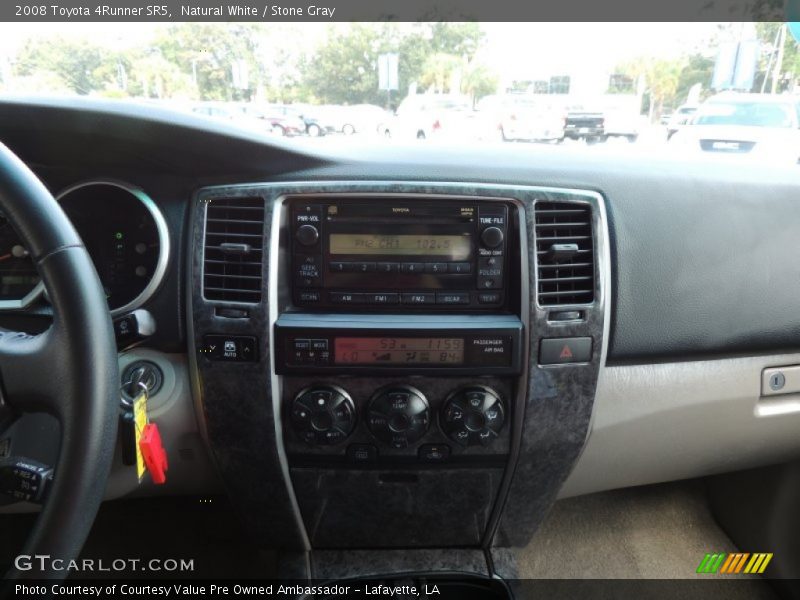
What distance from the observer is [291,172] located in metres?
1.38

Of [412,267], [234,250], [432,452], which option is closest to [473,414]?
[432,452]

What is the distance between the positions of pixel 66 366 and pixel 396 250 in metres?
0.73

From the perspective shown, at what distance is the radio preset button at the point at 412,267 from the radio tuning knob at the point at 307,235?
22 cm

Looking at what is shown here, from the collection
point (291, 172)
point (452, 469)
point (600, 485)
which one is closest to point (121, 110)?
point (291, 172)

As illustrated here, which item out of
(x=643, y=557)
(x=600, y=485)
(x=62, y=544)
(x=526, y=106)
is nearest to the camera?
(x=62, y=544)

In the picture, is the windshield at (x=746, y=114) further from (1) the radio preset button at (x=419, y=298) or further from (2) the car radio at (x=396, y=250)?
Result: (1) the radio preset button at (x=419, y=298)

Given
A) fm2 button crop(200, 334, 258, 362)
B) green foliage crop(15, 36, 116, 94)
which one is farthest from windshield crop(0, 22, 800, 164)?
fm2 button crop(200, 334, 258, 362)

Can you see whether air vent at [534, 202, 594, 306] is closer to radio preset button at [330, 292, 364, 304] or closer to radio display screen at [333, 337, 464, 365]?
radio display screen at [333, 337, 464, 365]

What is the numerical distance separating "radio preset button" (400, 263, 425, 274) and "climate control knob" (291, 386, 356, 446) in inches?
13.0

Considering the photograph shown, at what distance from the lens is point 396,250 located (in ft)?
4.53

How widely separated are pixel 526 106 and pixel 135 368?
1479 millimetres

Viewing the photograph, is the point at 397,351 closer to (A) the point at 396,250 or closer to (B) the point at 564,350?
(A) the point at 396,250
